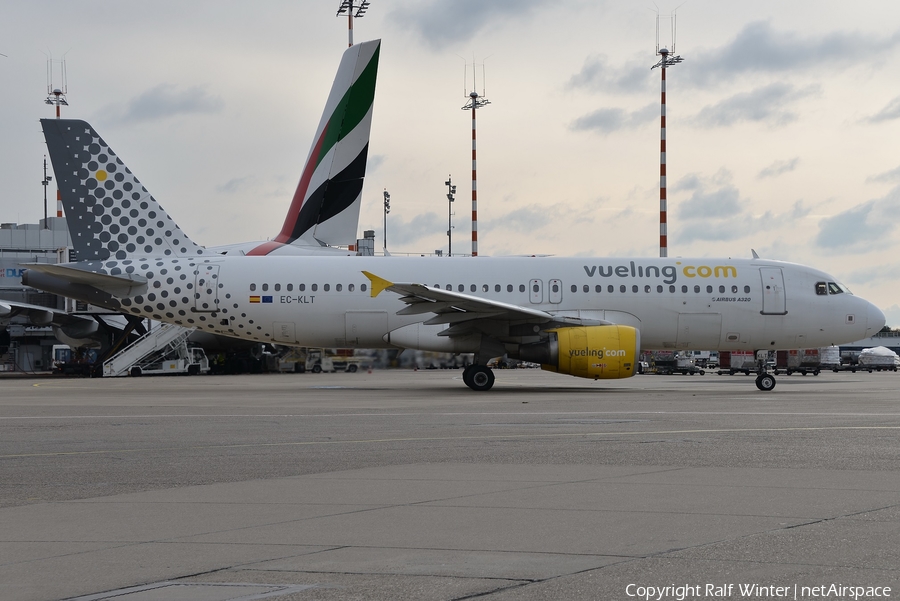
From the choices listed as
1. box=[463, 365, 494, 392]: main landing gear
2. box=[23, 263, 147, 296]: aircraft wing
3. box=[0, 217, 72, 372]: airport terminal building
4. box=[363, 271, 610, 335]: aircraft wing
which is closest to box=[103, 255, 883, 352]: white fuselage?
box=[23, 263, 147, 296]: aircraft wing

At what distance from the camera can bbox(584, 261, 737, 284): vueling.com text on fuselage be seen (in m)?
26.0

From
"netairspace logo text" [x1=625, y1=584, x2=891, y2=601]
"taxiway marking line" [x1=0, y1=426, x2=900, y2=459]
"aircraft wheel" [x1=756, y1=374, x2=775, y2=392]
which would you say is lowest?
"netairspace logo text" [x1=625, y1=584, x2=891, y2=601]

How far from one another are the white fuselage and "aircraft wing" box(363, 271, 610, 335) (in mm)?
1328

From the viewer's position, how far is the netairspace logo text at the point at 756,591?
174 inches

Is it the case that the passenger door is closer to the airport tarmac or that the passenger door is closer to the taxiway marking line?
the airport tarmac

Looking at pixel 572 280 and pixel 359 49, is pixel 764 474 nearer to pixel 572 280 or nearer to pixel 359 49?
pixel 572 280

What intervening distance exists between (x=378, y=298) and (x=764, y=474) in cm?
1774

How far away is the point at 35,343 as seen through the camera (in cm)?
6088

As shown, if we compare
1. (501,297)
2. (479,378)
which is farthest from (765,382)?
(479,378)

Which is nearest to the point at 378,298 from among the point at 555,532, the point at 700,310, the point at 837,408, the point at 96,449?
the point at 700,310

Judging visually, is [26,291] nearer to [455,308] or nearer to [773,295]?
[455,308]

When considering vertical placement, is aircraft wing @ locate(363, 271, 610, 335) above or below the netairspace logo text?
above

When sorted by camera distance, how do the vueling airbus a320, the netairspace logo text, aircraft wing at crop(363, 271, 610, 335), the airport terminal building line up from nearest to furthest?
the netairspace logo text
aircraft wing at crop(363, 271, 610, 335)
the vueling airbus a320
the airport terminal building

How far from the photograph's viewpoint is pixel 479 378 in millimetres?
24719
